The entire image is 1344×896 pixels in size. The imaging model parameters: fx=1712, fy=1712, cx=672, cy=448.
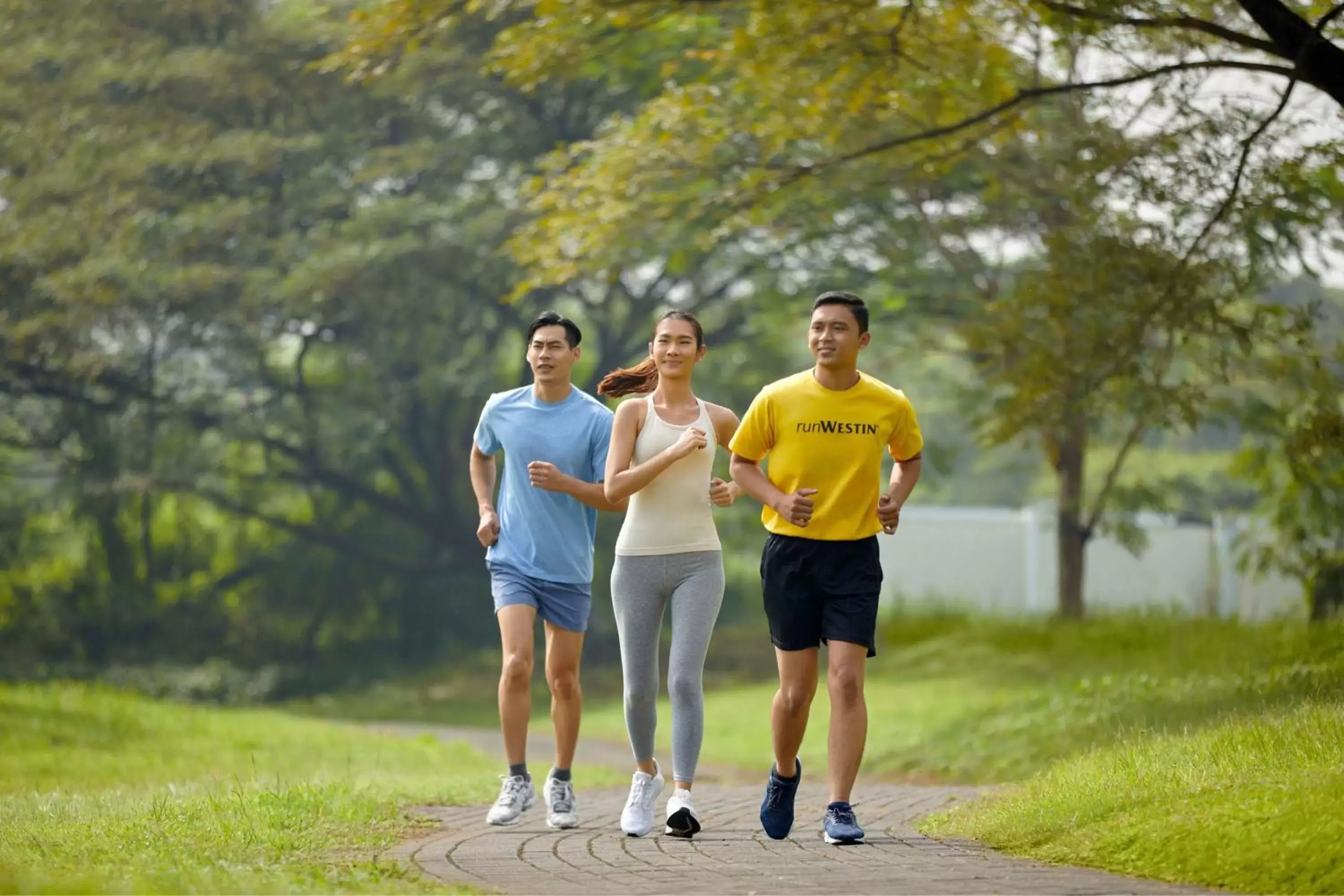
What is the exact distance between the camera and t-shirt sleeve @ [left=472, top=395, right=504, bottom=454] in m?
7.53

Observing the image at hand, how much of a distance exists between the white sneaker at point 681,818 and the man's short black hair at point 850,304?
1.97 m

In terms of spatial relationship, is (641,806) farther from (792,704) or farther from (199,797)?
(199,797)

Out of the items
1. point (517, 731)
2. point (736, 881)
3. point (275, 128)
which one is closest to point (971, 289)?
point (275, 128)

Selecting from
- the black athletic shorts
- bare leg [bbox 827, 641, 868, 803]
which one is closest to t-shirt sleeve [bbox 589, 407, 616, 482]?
the black athletic shorts

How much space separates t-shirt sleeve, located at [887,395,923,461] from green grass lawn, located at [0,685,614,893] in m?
2.47

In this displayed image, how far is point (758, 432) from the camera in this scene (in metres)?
6.60

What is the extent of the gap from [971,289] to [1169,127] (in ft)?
24.9

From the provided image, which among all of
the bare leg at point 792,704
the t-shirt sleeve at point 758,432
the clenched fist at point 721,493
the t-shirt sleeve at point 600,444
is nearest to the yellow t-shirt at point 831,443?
the t-shirt sleeve at point 758,432

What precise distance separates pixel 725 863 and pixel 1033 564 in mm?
22889

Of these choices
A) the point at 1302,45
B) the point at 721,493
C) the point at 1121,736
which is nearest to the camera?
the point at 721,493

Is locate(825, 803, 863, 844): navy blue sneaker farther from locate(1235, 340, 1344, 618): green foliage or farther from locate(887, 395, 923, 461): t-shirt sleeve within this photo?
locate(1235, 340, 1344, 618): green foliage

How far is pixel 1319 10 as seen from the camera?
10.8 meters

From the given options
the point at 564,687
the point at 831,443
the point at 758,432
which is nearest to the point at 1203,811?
the point at 831,443

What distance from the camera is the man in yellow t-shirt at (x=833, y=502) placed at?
21.2ft
